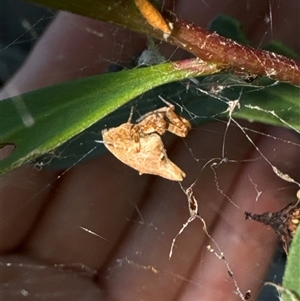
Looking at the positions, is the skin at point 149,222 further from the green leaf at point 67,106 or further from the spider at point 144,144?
the green leaf at point 67,106

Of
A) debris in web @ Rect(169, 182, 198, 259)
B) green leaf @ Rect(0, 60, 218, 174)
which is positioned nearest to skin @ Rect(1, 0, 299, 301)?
debris in web @ Rect(169, 182, 198, 259)

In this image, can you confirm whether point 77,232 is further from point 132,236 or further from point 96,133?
point 96,133

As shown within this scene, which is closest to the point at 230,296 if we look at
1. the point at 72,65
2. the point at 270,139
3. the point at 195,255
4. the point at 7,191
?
the point at 195,255

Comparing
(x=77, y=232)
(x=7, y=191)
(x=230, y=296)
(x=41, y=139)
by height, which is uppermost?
(x=41, y=139)

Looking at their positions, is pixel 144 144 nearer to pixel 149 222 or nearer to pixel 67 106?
pixel 67 106

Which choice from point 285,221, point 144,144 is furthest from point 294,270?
point 144,144

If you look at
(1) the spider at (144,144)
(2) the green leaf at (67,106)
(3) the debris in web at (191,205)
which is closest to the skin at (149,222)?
(3) the debris in web at (191,205)

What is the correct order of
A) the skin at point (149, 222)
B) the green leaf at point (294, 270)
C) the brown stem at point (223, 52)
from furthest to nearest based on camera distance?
the skin at point (149, 222) < the green leaf at point (294, 270) < the brown stem at point (223, 52)
